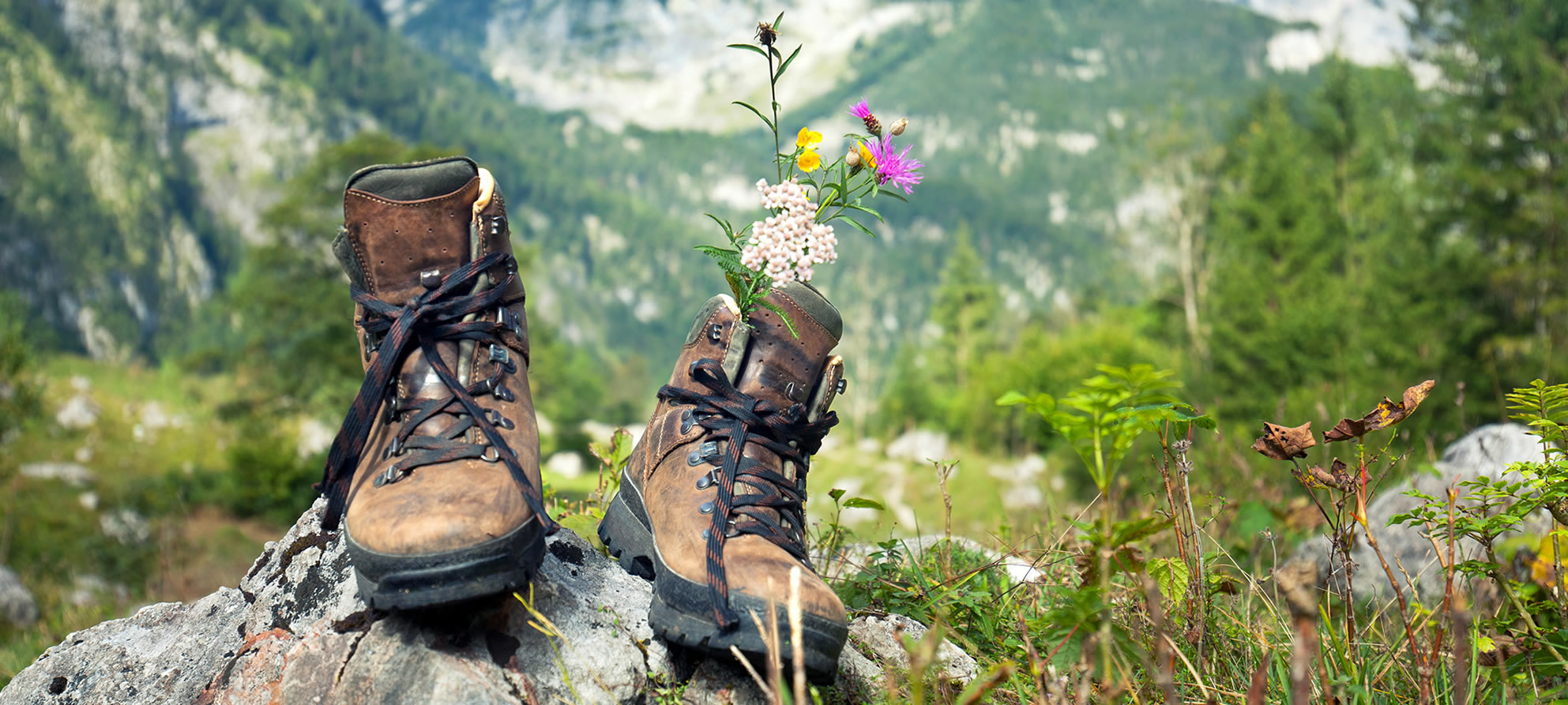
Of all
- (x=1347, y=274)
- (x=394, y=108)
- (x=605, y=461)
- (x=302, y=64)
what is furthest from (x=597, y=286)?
(x=605, y=461)

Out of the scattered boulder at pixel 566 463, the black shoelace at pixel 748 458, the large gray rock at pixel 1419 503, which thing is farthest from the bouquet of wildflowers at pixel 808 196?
the scattered boulder at pixel 566 463

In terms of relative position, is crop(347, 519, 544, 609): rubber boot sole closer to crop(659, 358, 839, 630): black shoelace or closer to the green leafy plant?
crop(659, 358, 839, 630): black shoelace

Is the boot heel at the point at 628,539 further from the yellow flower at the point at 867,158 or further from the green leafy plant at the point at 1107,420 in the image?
the green leafy plant at the point at 1107,420

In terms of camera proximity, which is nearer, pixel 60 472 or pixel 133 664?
pixel 133 664

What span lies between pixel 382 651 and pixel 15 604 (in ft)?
45.4

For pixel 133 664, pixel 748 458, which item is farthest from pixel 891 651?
pixel 133 664

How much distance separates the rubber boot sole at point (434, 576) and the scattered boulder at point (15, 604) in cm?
1279

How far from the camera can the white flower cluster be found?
2109mm

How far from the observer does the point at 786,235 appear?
2.12m

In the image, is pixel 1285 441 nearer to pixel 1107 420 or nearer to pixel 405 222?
pixel 1107 420

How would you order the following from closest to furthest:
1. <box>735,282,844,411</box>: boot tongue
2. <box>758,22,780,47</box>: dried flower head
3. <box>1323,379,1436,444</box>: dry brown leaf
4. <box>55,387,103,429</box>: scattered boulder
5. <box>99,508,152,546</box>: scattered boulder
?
<box>1323,379,1436,444</box>: dry brown leaf < <box>758,22,780,47</box>: dried flower head < <box>735,282,844,411</box>: boot tongue < <box>99,508,152,546</box>: scattered boulder < <box>55,387,103,429</box>: scattered boulder

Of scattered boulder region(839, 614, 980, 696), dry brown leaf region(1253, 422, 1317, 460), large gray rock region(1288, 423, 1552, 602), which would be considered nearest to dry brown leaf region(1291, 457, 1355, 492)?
dry brown leaf region(1253, 422, 1317, 460)

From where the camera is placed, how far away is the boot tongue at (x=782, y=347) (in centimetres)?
236

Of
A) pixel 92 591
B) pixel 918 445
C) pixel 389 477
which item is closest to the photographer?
pixel 389 477
